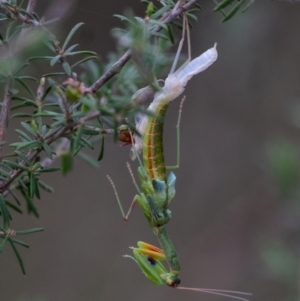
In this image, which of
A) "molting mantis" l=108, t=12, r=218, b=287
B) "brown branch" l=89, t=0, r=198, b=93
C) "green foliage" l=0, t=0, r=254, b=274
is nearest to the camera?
"green foliage" l=0, t=0, r=254, b=274

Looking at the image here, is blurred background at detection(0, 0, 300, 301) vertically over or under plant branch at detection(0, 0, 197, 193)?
under

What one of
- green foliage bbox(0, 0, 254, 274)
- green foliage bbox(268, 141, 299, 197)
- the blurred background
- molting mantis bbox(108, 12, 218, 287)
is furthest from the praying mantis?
the blurred background

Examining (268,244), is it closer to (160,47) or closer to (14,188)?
(14,188)

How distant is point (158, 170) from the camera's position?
3.28 feet

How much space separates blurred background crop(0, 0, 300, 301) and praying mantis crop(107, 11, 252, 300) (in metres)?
1.08

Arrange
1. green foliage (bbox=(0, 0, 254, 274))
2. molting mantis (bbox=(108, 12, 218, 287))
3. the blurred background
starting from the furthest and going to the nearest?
the blurred background
molting mantis (bbox=(108, 12, 218, 287))
green foliage (bbox=(0, 0, 254, 274))

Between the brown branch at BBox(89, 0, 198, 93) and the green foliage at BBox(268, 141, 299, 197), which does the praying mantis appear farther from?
the green foliage at BBox(268, 141, 299, 197)

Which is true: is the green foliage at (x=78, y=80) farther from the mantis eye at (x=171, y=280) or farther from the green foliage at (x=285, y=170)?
the green foliage at (x=285, y=170)

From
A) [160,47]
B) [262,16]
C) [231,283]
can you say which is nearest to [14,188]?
[160,47]

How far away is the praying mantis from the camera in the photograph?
905 millimetres

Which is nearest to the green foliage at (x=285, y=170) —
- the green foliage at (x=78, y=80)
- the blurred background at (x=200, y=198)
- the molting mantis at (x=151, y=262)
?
the molting mantis at (x=151, y=262)

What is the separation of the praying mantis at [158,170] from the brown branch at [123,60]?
9cm

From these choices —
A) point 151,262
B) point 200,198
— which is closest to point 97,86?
point 151,262

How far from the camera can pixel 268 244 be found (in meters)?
1.32
